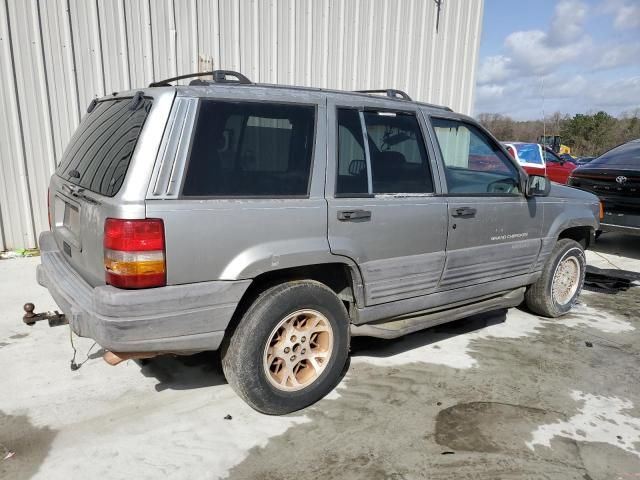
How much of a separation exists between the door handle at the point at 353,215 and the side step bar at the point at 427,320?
78 cm

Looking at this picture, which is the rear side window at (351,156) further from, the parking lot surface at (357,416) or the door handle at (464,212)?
the parking lot surface at (357,416)

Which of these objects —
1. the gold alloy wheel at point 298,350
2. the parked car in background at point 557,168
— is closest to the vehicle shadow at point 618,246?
the parked car in background at point 557,168

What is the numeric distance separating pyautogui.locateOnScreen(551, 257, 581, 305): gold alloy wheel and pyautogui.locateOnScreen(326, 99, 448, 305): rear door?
Answer: 6.21 feet

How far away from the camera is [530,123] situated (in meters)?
33.7

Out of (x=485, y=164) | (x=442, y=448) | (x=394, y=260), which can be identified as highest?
(x=485, y=164)

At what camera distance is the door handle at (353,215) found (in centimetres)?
292

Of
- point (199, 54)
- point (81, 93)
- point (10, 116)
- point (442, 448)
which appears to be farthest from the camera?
point (199, 54)

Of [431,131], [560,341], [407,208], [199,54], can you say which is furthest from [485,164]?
[199,54]

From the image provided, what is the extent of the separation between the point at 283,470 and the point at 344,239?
4.31 feet

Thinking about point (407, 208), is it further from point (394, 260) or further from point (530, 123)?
point (530, 123)

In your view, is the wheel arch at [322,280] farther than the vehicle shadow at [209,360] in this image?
No

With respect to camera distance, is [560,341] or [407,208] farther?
[560,341]

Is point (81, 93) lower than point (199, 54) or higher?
lower

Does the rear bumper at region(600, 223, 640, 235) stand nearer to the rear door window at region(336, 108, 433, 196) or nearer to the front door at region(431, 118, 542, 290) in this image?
the front door at region(431, 118, 542, 290)
